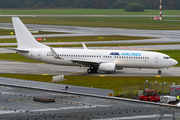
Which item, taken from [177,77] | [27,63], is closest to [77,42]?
[27,63]

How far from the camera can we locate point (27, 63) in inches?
3157

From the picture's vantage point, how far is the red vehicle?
45.2m

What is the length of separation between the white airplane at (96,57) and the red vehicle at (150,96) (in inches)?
822

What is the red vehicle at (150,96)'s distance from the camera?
148 ft

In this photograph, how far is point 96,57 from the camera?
68812 mm

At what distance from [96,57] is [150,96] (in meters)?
25.0

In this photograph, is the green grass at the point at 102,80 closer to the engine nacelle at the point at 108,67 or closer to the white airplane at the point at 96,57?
the engine nacelle at the point at 108,67

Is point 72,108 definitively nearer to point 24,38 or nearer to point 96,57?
point 96,57

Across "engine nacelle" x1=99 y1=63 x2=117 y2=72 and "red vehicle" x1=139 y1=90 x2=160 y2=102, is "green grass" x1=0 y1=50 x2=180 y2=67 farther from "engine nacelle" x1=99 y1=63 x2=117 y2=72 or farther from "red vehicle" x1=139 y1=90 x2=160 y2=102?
"red vehicle" x1=139 y1=90 x2=160 y2=102

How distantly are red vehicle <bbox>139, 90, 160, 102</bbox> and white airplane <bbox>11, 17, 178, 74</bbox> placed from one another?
68.5 ft

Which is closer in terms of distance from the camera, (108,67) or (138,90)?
(138,90)

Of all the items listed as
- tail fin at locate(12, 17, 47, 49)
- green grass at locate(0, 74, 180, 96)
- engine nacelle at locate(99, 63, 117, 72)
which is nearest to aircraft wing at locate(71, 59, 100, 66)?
engine nacelle at locate(99, 63, 117, 72)

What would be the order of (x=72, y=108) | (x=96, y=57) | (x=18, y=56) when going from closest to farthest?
(x=72, y=108), (x=96, y=57), (x=18, y=56)

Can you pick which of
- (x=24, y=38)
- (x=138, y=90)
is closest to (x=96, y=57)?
(x=24, y=38)
